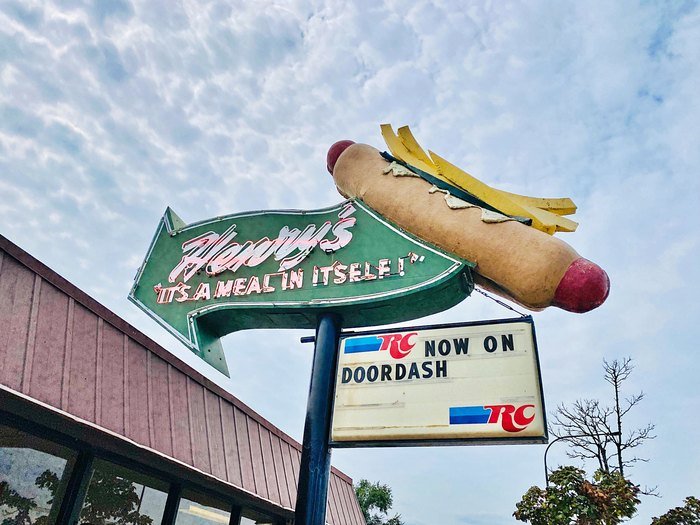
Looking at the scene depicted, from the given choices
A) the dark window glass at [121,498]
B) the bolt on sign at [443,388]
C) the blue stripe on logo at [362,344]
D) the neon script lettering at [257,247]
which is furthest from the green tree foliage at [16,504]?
the neon script lettering at [257,247]

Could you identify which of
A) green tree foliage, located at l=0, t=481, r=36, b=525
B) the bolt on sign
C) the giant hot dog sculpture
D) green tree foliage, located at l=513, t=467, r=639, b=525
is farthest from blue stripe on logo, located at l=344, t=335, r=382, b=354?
green tree foliage, located at l=513, t=467, r=639, b=525

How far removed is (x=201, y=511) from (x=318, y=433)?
2567 millimetres

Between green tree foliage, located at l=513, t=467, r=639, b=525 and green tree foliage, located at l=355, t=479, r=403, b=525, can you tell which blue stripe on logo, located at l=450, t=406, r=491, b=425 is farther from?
green tree foliage, located at l=355, t=479, r=403, b=525

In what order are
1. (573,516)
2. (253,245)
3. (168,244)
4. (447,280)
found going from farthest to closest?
1. (573,516)
2. (168,244)
3. (253,245)
4. (447,280)

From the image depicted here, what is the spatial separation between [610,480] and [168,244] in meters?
11.8

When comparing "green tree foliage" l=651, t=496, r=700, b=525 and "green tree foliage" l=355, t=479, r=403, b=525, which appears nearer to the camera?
"green tree foliage" l=651, t=496, r=700, b=525

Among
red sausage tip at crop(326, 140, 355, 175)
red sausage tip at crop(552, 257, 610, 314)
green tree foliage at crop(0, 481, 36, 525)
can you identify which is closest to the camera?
green tree foliage at crop(0, 481, 36, 525)

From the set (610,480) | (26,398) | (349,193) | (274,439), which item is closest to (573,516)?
(610,480)

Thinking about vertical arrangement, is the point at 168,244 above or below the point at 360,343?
above

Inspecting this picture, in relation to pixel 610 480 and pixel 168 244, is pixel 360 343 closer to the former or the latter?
pixel 168 244

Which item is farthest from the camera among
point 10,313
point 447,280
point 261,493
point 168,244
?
point 168,244

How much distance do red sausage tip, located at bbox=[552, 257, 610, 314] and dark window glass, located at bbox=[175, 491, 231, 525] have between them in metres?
5.99

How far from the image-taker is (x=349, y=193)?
9367mm

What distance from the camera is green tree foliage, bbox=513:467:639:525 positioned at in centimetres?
1195
